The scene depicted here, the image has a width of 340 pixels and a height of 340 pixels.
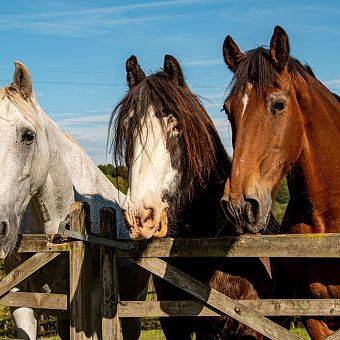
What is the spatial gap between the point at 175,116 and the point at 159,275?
111 cm

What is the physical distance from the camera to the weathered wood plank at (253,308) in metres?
4.03

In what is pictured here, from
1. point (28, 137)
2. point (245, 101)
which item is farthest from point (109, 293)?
point (245, 101)

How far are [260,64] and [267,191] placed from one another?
0.80 m

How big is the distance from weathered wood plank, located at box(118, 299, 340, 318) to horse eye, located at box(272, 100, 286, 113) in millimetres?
1189

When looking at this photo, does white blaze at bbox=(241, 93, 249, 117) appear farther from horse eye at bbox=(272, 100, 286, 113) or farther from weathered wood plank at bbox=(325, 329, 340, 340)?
weathered wood plank at bbox=(325, 329, 340, 340)

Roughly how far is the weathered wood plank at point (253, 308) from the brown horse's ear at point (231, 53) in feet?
5.17

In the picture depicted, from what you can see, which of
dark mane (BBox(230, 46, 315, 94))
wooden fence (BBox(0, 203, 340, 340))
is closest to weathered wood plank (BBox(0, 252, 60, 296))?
wooden fence (BBox(0, 203, 340, 340))

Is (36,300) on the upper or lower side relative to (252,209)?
lower

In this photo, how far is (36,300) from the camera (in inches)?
192

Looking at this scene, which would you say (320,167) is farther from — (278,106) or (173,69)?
(173,69)

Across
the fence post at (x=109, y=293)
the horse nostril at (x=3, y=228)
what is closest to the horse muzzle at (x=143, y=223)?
the fence post at (x=109, y=293)

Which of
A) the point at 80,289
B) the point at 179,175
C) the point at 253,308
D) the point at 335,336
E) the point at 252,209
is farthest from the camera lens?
the point at 80,289

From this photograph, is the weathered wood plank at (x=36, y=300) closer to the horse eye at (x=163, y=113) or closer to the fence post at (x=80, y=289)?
the fence post at (x=80, y=289)

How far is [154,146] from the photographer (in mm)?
4426
